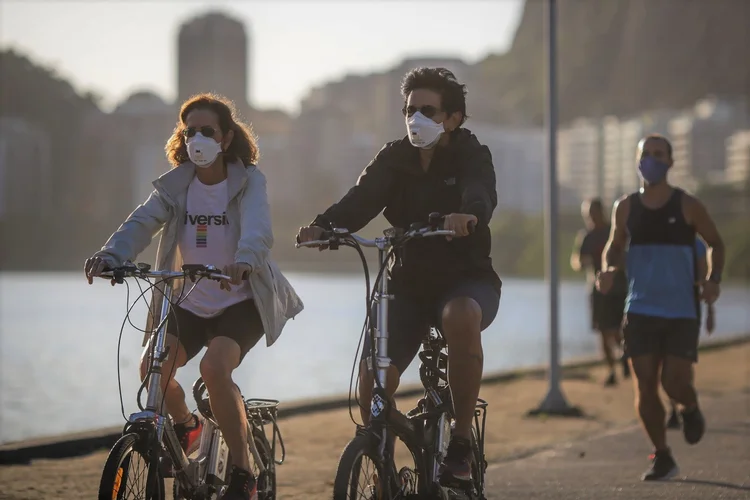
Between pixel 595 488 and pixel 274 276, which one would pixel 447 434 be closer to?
pixel 274 276

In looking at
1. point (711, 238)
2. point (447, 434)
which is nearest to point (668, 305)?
point (711, 238)

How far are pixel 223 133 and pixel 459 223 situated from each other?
1171mm

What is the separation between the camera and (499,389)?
50.4 ft

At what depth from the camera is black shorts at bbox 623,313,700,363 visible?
759 cm

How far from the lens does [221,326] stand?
5.17m

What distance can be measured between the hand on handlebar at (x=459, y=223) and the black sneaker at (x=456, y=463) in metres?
0.84

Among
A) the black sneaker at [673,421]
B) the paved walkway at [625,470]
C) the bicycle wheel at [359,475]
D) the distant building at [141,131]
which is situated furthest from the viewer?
the distant building at [141,131]

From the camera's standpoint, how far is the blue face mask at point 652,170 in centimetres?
756

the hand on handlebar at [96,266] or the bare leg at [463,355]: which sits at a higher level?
the hand on handlebar at [96,266]

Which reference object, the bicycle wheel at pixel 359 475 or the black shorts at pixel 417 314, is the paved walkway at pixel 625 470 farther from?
the bicycle wheel at pixel 359 475

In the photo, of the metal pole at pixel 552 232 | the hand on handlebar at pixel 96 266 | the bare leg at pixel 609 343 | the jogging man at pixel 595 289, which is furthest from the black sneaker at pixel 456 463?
the bare leg at pixel 609 343

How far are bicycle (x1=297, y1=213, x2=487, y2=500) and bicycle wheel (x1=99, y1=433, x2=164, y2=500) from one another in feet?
2.21

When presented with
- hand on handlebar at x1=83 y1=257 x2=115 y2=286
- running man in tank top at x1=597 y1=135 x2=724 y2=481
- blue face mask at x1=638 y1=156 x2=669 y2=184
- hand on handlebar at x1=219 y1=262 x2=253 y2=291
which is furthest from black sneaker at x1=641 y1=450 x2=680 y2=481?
hand on handlebar at x1=83 y1=257 x2=115 y2=286

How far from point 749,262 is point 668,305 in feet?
334
